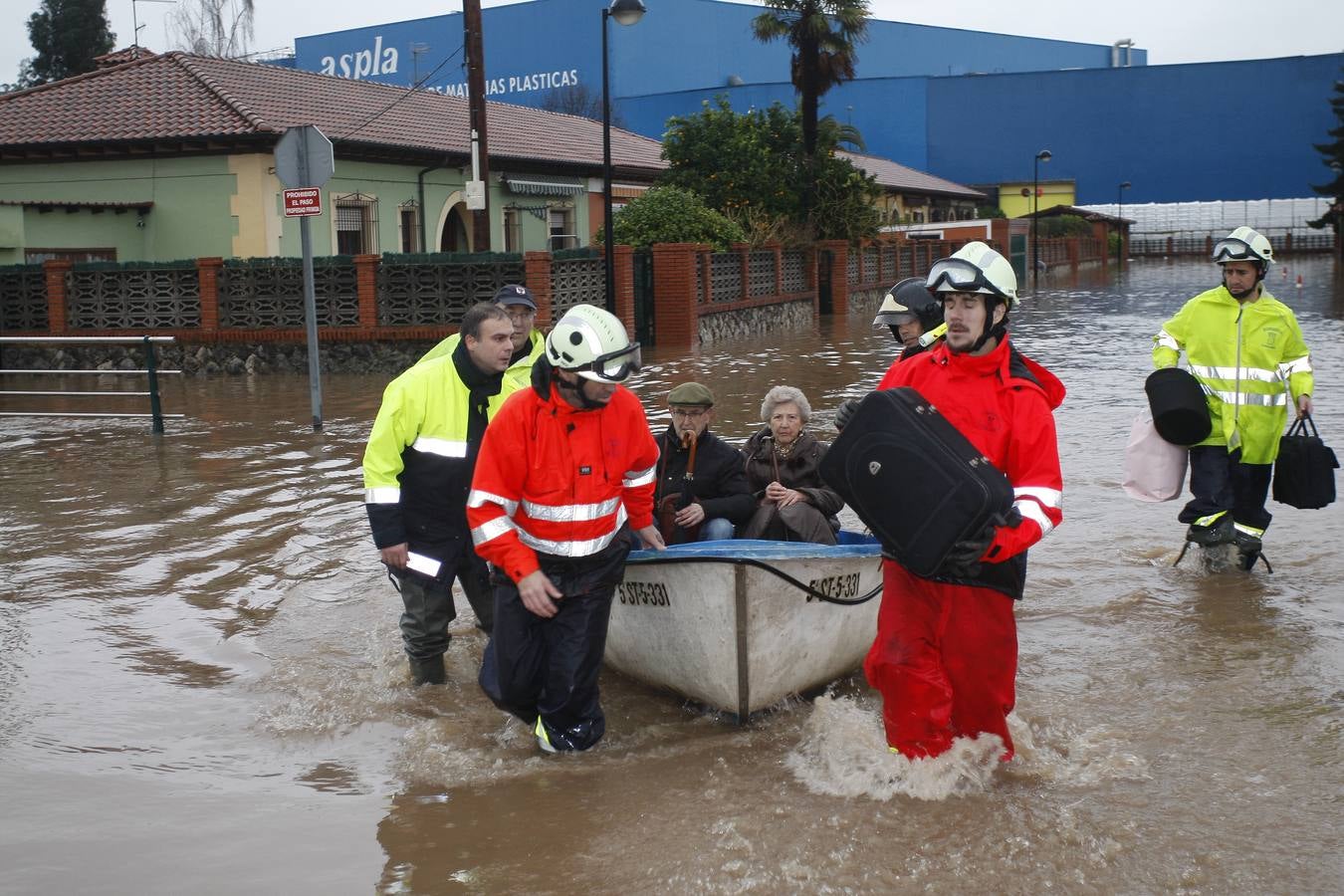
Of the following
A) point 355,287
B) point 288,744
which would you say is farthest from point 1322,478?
point 355,287

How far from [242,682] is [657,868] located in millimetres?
2866

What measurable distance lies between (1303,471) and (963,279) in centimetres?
407

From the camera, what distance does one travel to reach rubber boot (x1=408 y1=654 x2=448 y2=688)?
21.1 feet

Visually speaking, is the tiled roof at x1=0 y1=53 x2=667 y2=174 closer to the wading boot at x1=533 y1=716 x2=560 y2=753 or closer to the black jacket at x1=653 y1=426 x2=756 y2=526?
the black jacket at x1=653 y1=426 x2=756 y2=526

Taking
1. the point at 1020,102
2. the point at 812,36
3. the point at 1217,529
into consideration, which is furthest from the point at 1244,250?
the point at 1020,102

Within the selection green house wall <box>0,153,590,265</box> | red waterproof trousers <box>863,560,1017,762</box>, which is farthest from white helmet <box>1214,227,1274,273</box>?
green house wall <box>0,153,590,265</box>

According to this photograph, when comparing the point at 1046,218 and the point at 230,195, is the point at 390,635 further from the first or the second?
the point at 1046,218

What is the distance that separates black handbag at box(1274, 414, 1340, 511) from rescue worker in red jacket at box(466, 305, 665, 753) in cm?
423

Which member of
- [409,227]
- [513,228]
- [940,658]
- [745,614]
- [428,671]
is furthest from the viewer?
[513,228]

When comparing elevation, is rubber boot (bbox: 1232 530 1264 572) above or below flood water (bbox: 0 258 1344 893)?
above

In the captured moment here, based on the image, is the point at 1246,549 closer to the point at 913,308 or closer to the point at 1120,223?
the point at 913,308

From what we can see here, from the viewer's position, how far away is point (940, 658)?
4984mm

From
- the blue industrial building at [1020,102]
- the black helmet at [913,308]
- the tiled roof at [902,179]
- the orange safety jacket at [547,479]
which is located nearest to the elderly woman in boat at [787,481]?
the black helmet at [913,308]

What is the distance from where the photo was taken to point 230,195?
2466cm
